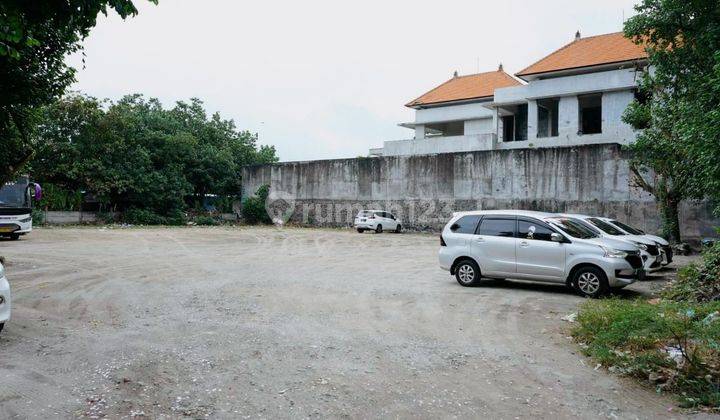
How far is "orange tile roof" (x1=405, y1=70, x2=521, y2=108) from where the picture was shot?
122 feet

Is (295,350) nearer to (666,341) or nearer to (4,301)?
(4,301)

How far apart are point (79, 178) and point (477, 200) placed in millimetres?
24103

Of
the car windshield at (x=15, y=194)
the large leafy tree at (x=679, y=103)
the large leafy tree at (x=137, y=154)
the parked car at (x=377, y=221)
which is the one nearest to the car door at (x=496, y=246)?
the large leafy tree at (x=679, y=103)

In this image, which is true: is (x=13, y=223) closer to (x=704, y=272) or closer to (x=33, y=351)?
(x=33, y=351)

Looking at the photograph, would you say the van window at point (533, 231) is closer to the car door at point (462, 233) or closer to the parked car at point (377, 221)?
the car door at point (462, 233)

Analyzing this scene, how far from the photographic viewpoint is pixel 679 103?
1280cm

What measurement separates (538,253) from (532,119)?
23.4m

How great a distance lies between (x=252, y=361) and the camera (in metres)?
5.54

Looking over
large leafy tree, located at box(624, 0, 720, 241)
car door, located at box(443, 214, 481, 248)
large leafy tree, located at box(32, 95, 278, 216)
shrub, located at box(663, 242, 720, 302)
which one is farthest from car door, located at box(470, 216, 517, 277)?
large leafy tree, located at box(32, 95, 278, 216)

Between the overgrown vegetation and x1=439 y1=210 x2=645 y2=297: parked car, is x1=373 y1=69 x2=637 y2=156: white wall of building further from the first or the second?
the overgrown vegetation

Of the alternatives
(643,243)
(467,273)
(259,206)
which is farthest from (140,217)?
(643,243)

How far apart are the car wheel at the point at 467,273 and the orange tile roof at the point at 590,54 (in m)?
22.2

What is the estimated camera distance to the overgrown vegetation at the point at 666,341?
474 centimetres

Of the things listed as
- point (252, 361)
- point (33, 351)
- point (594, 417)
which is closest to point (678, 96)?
point (594, 417)
